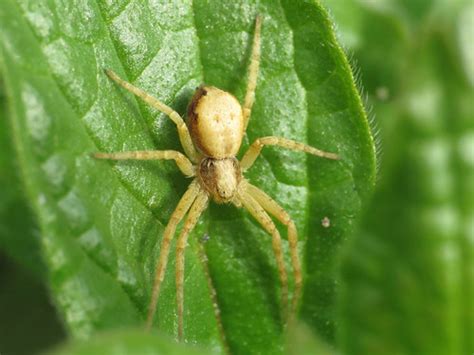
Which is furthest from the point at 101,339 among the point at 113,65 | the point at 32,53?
the point at 113,65

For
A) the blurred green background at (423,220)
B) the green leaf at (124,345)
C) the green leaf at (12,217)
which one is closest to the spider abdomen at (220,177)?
the green leaf at (12,217)

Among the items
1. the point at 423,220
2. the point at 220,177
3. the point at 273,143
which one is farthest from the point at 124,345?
the point at 220,177

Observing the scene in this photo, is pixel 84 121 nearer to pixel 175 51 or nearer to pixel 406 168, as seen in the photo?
pixel 175 51

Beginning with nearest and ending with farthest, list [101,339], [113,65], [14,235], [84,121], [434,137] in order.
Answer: [434,137]
[101,339]
[84,121]
[113,65]
[14,235]

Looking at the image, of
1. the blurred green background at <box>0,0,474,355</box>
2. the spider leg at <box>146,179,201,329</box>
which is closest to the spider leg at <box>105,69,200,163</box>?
the spider leg at <box>146,179,201,329</box>

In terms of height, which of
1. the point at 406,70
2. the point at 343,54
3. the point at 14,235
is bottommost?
the point at 14,235

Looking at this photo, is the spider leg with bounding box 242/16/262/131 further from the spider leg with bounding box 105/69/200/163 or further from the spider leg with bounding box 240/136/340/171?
the spider leg with bounding box 105/69/200/163

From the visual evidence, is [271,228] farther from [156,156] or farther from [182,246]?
[156,156]
